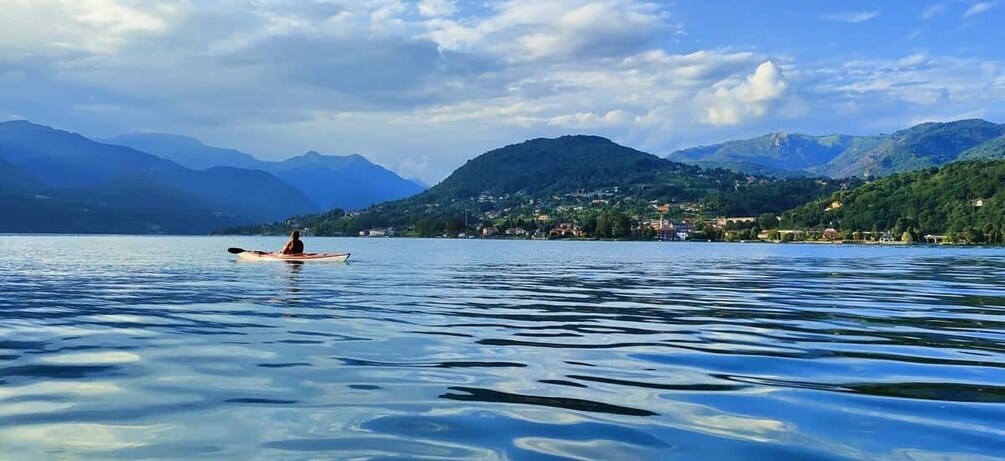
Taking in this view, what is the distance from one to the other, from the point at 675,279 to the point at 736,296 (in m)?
11.2

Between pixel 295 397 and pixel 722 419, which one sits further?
pixel 295 397

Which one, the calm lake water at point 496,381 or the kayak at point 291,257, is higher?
the kayak at point 291,257

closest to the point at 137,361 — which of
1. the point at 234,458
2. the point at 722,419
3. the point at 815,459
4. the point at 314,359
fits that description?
the point at 314,359

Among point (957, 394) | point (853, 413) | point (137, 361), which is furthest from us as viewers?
point (137, 361)

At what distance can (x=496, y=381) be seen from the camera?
11.4 meters

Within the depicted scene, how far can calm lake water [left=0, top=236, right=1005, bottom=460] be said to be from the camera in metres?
8.11

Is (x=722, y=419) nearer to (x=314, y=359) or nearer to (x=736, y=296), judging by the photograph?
(x=314, y=359)

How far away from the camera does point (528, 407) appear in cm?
970

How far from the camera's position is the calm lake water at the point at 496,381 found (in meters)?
8.11

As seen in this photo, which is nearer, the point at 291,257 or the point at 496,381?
the point at 496,381

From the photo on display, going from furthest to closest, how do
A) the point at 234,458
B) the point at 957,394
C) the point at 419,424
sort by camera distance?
the point at 957,394 < the point at 419,424 < the point at 234,458

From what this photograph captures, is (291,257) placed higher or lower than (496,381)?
higher

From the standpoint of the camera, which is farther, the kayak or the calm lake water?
the kayak

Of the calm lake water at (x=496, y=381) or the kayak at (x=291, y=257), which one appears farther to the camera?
the kayak at (x=291, y=257)
